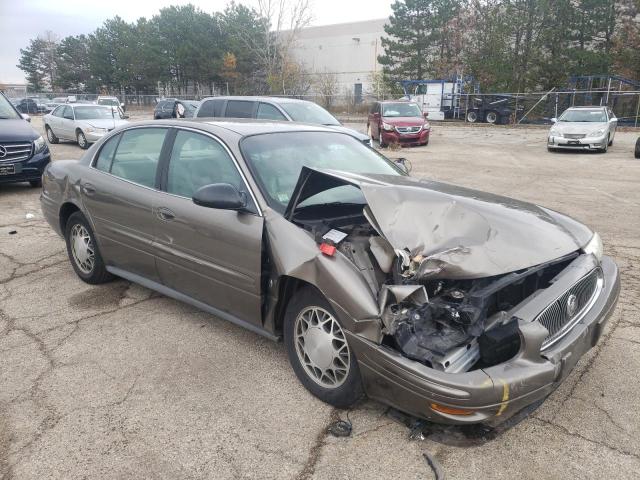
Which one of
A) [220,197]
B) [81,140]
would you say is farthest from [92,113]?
[220,197]

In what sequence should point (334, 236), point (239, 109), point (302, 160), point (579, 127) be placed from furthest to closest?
point (579, 127) → point (239, 109) → point (302, 160) → point (334, 236)

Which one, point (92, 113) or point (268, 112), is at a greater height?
Result: point (268, 112)

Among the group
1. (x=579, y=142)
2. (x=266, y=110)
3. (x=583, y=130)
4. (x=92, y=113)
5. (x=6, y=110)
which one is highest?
(x=6, y=110)

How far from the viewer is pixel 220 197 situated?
3021 millimetres

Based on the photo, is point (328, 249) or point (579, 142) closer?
point (328, 249)

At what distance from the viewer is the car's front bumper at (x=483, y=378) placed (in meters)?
2.24

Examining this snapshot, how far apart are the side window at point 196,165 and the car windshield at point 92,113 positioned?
1471cm

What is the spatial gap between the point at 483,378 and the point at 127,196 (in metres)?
3.08

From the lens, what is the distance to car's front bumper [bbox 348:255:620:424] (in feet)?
7.34

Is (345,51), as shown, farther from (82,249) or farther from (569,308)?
(569,308)

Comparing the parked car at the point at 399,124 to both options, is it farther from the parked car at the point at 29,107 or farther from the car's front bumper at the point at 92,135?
the parked car at the point at 29,107

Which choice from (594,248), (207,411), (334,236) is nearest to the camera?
(334,236)

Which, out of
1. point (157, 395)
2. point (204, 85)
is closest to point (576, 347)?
point (157, 395)

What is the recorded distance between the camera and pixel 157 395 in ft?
10.0
